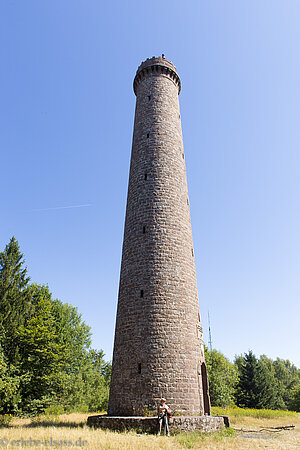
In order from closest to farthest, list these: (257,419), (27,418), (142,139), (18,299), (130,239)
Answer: (130,239) < (142,139) < (27,418) < (257,419) < (18,299)

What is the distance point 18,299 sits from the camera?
1125 inches

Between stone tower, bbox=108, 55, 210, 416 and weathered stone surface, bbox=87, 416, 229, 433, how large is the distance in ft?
2.78

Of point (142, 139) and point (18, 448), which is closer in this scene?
point (18, 448)

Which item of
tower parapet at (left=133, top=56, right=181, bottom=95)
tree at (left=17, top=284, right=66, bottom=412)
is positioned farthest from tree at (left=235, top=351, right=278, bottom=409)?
tower parapet at (left=133, top=56, right=181, bottom=95)

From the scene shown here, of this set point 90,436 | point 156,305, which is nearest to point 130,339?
point 156,305

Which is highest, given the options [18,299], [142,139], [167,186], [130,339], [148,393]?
[142,139]

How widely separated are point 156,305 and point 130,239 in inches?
172

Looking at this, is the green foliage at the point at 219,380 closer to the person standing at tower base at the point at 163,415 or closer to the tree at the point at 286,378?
the tree at the point at 286,378

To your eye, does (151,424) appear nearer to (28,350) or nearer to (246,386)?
(28,350)

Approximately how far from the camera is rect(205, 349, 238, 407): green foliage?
4481 cm

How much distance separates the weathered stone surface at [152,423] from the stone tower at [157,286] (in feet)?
2.78

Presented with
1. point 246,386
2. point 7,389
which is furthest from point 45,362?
point 246,386

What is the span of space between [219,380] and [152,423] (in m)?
38.7

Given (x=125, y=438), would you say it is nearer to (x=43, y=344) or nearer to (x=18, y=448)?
(x=18, y=448)
